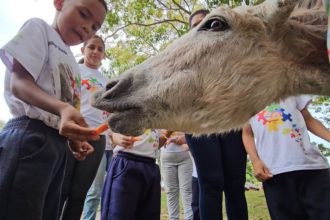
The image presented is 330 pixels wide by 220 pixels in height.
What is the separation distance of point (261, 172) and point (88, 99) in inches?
68.6

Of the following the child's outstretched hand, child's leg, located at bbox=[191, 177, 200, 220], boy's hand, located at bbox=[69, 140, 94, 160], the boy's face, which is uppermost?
the boy's face

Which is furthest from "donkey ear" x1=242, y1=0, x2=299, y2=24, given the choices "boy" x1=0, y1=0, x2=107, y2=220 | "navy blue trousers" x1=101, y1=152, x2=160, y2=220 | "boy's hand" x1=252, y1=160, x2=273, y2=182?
"navy blue trousers" x1=101, y1=152, x2=160, y2=220

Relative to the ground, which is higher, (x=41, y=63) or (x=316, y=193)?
(x=41, y=63)

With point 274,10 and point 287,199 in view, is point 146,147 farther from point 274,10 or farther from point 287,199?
point 274,10

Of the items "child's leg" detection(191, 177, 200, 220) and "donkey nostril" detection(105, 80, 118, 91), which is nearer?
"donkey nostril" detection(105, 80, 118, 91)

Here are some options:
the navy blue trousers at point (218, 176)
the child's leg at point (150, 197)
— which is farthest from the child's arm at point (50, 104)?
the child's leg at point (150, 197)

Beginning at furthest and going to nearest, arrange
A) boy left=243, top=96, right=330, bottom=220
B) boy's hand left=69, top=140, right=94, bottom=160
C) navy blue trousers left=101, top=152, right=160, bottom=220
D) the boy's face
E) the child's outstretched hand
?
navy blue trousers left=101, top=152, right=160, bottom=220 → boy left=243, top=96, right=330, bottom=220 → the boy's face → boy's hand left=69, top=140, right=94, bottom=160 → the child's outstretched hand

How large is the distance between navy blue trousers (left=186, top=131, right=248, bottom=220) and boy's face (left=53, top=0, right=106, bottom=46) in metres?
1.30

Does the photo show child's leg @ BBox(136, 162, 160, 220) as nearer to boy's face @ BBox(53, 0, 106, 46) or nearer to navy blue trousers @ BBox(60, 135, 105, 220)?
navy blue trousers @ BBox(60, 135, 105, 220)

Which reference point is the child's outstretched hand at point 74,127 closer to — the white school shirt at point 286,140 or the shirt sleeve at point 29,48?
the shirt sleeve at point 29,48

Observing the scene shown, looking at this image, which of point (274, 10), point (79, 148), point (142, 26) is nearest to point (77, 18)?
point (79, 148)

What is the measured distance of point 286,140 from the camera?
9.59 ft

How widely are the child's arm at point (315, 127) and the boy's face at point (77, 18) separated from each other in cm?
207

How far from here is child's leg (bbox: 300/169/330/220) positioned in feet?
8.64
